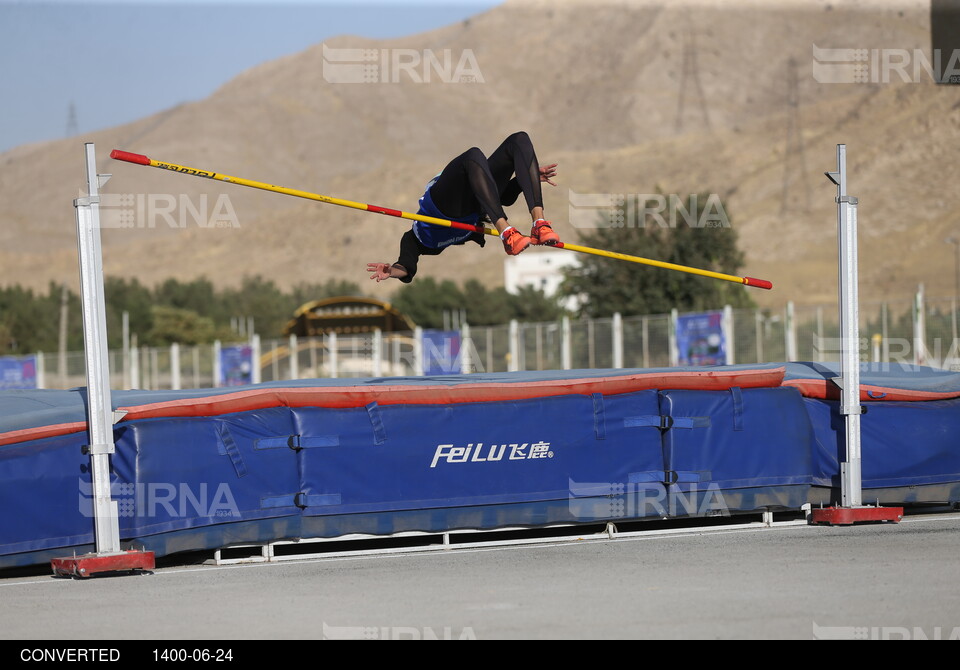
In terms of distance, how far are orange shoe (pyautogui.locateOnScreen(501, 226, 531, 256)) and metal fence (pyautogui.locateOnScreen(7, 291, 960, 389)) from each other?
16045mm

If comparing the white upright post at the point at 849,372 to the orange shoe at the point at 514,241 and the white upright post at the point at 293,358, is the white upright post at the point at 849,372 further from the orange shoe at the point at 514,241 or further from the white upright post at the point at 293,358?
the white upright post at the point at 293,358

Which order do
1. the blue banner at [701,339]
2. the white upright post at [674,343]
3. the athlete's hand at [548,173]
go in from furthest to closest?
the white upright post at [674,343], the blue banner at [701,339], the athlete's hand at [548,173]

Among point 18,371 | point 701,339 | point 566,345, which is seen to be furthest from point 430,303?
point 701,339

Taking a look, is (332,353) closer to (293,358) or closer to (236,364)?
(293,358)

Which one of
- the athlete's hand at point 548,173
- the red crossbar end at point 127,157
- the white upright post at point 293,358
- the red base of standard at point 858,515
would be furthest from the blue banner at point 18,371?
the red base of standard at point 858,515

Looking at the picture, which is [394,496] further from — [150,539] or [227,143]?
[227,143]

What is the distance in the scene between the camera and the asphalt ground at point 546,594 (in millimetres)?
5926

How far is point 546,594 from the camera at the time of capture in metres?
6.97

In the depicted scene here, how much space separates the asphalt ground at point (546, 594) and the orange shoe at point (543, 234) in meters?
2.32

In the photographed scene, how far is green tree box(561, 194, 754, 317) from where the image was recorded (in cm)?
4850

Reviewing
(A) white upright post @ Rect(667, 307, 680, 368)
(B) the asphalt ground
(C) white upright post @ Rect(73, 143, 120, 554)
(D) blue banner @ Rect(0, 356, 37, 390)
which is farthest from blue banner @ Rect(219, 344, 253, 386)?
(C) white upright post @ Rect(73, 143, 120, 554)

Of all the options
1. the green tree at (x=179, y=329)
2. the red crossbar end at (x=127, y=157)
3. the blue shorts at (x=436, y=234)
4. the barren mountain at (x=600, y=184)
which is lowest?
the green tree at (x=179, y=329)

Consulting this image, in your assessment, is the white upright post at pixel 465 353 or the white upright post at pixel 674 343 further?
the white upright post at pixel 465 353

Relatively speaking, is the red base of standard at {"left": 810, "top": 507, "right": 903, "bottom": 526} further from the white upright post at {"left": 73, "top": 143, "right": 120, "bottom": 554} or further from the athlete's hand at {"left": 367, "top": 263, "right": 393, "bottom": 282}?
the white upright post at {"left": 73, "top": 143, "right": 120, "bottom": 554}
